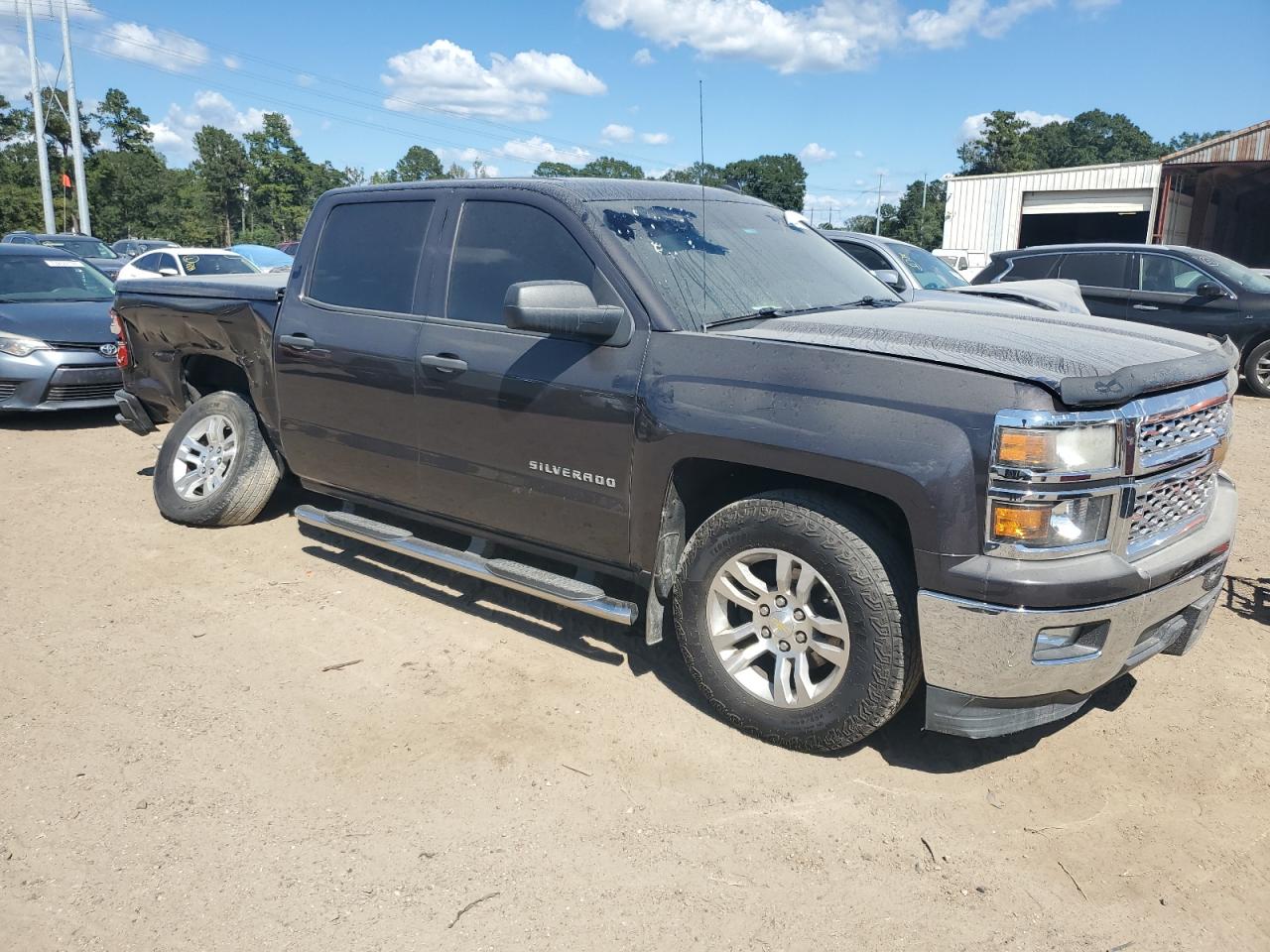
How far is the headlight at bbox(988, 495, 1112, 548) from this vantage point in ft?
8.86

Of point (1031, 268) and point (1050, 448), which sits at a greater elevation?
point (1031, 268)

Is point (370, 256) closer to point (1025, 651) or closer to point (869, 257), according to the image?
point (1025, 651)

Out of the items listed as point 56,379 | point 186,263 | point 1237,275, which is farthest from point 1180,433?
point 186,263

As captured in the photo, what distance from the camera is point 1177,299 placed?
423 inches

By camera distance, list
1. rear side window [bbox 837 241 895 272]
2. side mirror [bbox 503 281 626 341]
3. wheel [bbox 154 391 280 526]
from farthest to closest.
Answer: rear side window [bbox 837 241 895 272] < wheel [bbox 154 391 280 526] < side mirror [bbox 503 281 626 341]

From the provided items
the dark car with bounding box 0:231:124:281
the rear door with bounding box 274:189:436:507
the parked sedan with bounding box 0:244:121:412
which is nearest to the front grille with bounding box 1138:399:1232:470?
the rear door with bounding box 274:189:436:507

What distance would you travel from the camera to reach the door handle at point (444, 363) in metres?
4.00

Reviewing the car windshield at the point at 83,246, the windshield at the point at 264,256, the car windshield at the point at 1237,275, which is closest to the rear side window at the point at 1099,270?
the car windshield at the point at 1237,275

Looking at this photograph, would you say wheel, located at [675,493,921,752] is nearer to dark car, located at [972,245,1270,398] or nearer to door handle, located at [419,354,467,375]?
door handle, located at [419,354,467,375]

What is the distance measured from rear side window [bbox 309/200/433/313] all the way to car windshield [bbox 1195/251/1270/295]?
1015 centimetres

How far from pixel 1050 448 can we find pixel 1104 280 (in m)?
9.68

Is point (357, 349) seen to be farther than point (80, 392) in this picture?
No

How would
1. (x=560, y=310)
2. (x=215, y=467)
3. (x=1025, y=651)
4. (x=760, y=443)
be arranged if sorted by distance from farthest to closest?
(x=215, y=467)
(x=560, y=310)
(x=760, y=443)
(x=1025, y=651)

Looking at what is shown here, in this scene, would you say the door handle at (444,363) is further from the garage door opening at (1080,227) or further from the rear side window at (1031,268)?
the garage door opening at (1080,227)
